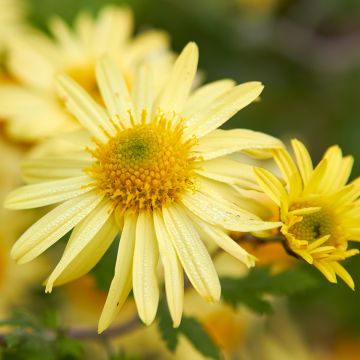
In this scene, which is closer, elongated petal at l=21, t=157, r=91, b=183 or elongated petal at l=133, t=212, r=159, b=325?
elongated petal at l=133, t=212, r=159, b=325

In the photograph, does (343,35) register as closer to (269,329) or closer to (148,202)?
(269,329)

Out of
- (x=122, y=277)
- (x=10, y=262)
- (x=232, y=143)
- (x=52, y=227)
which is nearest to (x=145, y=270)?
(x=122, y=277)

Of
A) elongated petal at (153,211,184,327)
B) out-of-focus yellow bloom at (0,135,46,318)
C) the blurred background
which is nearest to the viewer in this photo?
elongated petal at (153,211,184,327)

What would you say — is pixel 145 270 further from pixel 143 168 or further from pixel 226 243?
pixel 143 168

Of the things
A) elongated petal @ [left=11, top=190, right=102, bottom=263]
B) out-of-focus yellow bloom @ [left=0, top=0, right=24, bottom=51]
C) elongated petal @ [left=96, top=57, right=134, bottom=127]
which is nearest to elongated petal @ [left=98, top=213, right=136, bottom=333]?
elongated petal @ [left=11, top=190, right=102, bottom=263]

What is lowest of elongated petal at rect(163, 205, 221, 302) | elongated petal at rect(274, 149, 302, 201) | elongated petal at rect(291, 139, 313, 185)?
elongated petal at rect(163, 205, 221, 302)

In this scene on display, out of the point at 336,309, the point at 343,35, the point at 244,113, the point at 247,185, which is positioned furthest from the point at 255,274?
the point at 343,35

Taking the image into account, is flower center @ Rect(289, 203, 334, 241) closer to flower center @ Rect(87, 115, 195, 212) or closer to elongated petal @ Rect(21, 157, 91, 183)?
flower center @ Rect(87, 115, 195, 212)
